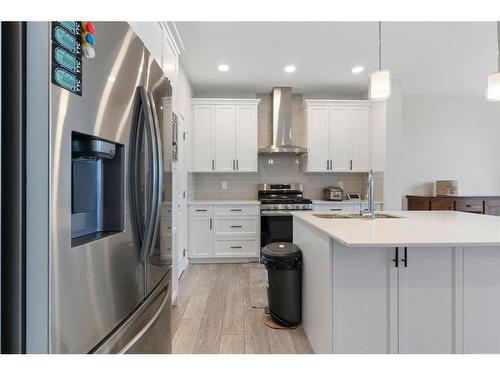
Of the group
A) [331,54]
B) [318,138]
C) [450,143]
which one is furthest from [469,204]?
[331,54]

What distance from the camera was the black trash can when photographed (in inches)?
83.8

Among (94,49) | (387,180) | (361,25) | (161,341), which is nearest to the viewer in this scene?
(94,49)

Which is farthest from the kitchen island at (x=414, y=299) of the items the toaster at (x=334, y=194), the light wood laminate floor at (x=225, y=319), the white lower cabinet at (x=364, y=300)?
the toaster at (x=334, y=194)

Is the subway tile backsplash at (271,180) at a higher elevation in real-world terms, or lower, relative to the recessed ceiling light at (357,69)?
lower

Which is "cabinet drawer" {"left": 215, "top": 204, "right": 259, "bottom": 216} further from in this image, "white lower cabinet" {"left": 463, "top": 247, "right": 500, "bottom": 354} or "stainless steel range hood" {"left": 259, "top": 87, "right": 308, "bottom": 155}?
"white lower cabinet" {"left": 463, "top": 247, "right": 500, "bottom": 354}

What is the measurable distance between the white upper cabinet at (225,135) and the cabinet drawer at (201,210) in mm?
608

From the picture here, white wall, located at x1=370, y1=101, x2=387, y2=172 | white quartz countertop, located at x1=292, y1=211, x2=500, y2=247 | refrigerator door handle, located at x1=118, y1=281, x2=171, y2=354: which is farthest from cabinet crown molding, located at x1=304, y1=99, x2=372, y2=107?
refrigerator door handle, located at x1=118, y1=281, x2=171, y2=354

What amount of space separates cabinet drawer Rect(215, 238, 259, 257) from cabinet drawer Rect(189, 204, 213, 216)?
1.37 feet

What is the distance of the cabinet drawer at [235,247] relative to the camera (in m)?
3.98

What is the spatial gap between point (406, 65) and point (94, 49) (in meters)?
4.09

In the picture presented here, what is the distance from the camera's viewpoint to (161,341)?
1.22 m

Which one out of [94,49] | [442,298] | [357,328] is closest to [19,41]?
[94,49]

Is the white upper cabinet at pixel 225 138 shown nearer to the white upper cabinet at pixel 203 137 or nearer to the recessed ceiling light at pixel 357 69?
the white upper cabinet at pixel 203 137
